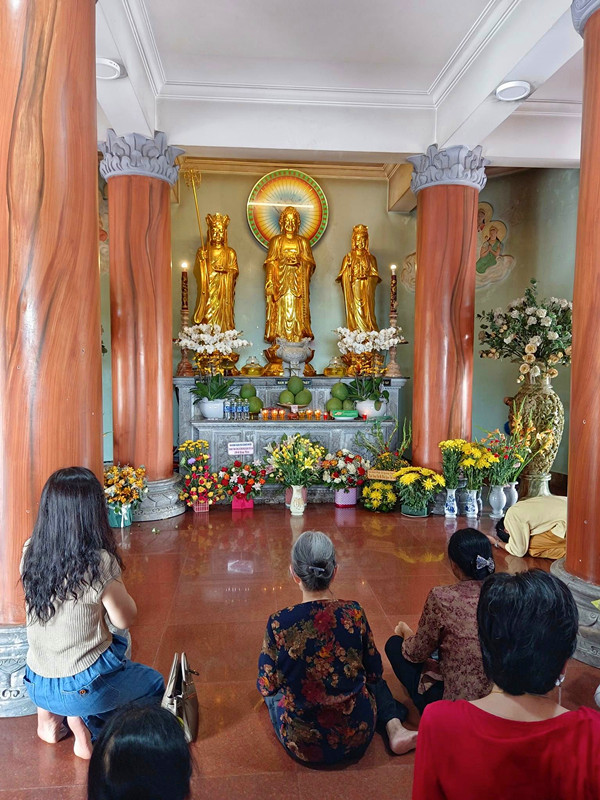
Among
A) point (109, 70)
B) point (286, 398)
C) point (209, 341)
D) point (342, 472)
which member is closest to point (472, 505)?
point (342, 472)

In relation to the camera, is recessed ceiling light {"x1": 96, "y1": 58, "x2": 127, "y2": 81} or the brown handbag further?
recessed ceiling light {"x1": 96, "y1": 58, "x2": 127, "y2": 81}

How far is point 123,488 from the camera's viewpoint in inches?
241

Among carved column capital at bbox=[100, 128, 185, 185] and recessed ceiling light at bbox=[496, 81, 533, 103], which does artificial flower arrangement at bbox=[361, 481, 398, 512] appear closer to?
recessed ceiling light at bbox=[496, 81, 533, 103]

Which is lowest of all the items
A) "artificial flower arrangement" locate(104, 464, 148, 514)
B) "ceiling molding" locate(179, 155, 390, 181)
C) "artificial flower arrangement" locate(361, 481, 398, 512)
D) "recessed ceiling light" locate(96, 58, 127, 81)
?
"artificial flower arrangement" locate(361, 481, 398, 512)

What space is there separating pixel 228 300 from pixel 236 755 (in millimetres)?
7744

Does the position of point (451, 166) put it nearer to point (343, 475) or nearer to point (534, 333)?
point (534, 333)

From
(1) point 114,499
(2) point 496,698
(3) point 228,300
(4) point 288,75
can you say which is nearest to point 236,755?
(2) point 496,698

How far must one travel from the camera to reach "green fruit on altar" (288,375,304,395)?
8.03m

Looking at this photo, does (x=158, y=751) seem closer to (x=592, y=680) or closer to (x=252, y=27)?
(x=592, y=680)

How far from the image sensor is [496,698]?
1.32 m

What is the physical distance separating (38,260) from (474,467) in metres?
5.12

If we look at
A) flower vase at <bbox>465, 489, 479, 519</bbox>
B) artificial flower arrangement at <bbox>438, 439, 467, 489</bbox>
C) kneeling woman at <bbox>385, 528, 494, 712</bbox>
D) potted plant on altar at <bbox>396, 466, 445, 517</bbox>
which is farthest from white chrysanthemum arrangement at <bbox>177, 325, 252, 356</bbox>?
kneeling woman at <bbox>385, 528, 494, 712</bbox>

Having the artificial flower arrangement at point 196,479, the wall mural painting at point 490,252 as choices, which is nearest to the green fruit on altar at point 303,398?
the artificial flower arrangement at point 196,479

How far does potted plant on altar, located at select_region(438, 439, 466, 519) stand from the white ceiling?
140 inches
